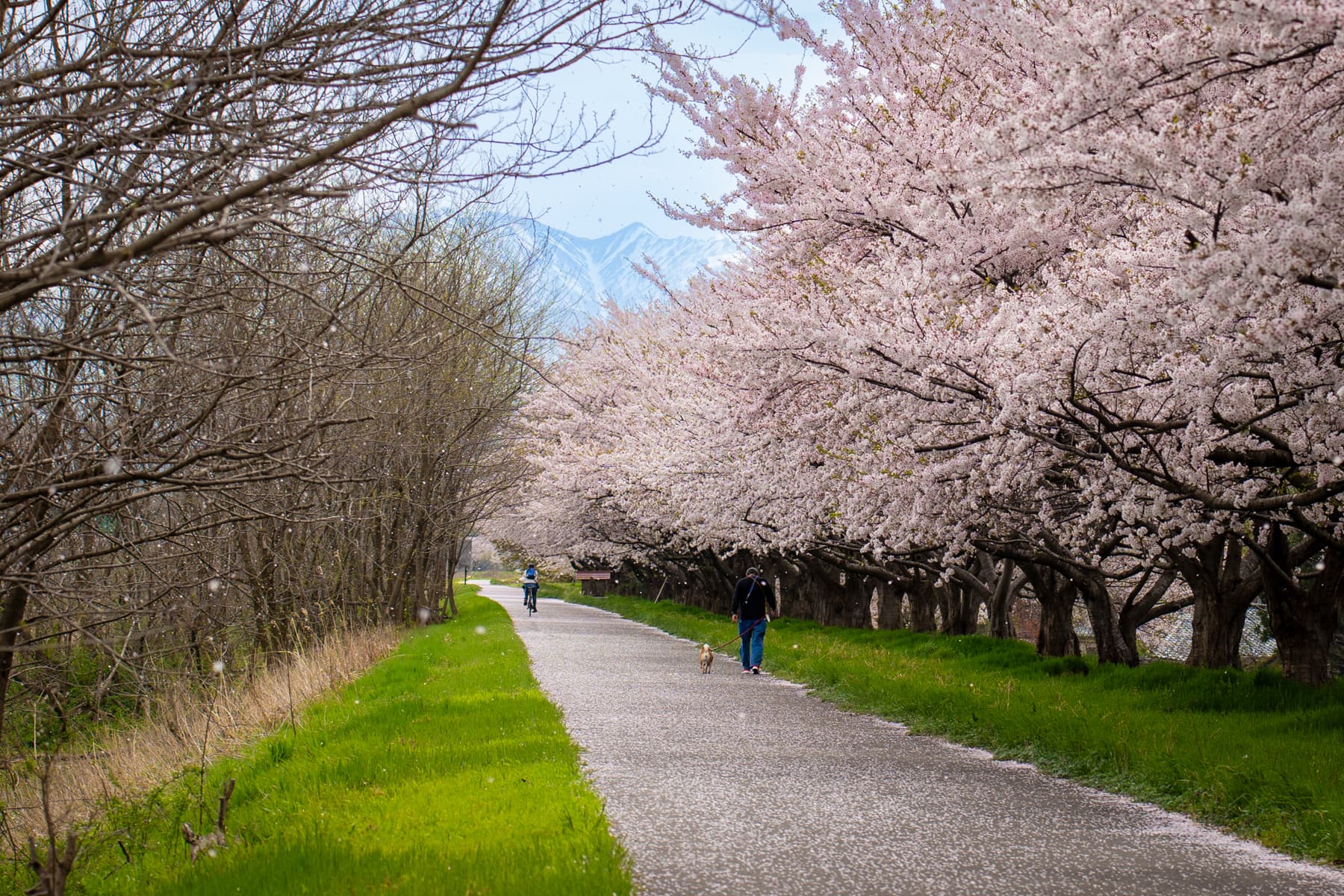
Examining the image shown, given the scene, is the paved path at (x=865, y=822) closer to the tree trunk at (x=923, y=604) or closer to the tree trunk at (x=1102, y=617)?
the tree trunk at (x=1102, y=617)

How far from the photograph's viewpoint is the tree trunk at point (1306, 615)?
40.8ft

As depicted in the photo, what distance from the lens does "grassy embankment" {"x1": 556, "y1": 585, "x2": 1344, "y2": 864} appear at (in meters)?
7.45

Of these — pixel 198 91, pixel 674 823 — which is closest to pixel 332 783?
pixel 674 823

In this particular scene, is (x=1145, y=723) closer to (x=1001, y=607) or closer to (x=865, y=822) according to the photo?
(x=865, y=822)

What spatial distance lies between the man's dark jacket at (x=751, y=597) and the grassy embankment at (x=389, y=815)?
18.0 feet

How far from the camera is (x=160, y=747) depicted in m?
11.4

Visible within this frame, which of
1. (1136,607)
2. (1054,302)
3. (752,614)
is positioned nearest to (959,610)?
(1136,607)

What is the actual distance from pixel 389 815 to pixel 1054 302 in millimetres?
5874

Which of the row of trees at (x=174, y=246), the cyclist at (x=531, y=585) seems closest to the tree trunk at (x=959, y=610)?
the row of trees at (x=174, y=246)

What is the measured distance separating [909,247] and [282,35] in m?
8.50

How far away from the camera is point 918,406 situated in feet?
36.5

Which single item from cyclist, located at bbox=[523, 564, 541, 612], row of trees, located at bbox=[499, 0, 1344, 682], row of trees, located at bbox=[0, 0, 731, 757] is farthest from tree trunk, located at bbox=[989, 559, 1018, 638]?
cyclist, located at bbox=[523, 564, 541, 612]

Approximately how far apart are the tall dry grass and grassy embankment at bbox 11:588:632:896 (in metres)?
0.45

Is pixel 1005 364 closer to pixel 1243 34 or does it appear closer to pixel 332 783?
pixel 1243 34
